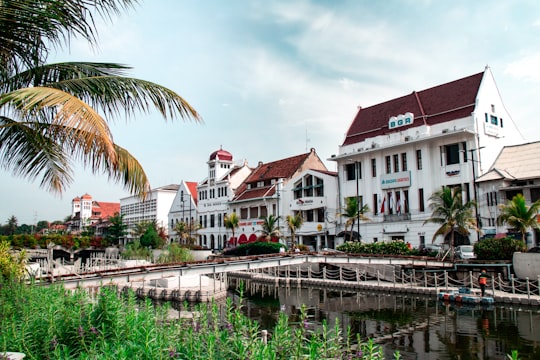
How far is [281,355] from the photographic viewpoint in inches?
217

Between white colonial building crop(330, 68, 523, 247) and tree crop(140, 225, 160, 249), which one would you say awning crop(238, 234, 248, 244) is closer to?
tree crop(140, 225, 160, 249)

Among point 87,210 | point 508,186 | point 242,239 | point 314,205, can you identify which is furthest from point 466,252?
point 87,210

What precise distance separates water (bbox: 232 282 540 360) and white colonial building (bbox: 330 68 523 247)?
14593mm

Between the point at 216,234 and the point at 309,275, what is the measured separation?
30935mm

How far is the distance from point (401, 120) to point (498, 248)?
19.7 m

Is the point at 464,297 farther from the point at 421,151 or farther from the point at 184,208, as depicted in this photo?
the point at 184,208

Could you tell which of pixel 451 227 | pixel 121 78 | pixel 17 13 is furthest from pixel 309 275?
pixel 17 13

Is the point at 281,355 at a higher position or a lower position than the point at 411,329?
higher

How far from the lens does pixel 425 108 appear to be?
150ft

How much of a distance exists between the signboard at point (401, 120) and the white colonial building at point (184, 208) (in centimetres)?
3649

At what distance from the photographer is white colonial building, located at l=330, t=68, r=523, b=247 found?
40250 millimetres

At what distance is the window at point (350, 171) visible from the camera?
49878mm

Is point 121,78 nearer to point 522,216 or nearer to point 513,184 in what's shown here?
point 522,216

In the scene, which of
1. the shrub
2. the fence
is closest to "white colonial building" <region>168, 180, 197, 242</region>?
the shrub
